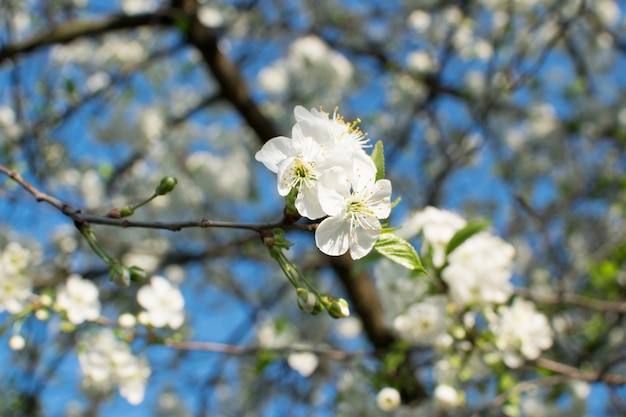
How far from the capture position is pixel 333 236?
3.42 ft

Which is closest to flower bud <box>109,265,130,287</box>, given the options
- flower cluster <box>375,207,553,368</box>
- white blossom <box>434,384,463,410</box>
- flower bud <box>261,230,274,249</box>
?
flower bud <box>261,230,274,249</box>

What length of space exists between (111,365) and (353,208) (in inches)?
45.9

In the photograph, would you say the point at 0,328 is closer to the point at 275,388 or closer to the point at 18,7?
the point at 275,388

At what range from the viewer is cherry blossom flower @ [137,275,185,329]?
1.79m

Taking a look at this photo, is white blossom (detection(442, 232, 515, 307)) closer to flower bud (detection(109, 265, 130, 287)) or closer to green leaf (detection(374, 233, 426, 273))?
green leaf (detection(374, 233, 426, 273))

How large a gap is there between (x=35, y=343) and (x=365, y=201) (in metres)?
2.65

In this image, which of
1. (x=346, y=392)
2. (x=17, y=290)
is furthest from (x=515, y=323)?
(x=17, y=290)

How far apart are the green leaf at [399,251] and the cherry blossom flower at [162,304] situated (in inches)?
37.7

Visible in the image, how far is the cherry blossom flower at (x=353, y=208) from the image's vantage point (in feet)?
3.30

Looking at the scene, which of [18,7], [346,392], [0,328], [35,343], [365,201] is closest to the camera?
[365,201]

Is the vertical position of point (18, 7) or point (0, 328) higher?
point (18, 7)

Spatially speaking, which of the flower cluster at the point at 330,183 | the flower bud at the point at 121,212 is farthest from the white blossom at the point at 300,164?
the flower bud at the point at 121,212

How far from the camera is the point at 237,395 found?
4.26 m

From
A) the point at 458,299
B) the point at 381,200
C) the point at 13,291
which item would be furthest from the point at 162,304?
the point at 381,200
